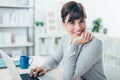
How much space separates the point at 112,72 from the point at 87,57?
329mm

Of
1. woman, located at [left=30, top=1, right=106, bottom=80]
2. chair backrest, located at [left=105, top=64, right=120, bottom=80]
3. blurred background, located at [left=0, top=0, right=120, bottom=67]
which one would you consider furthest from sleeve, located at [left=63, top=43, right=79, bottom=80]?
blurred background, located at [left=0, top=0, right=120, bottom=67]

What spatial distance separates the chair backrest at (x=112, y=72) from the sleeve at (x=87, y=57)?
0.85 ft

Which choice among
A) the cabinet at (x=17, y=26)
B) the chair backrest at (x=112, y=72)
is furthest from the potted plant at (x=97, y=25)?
the chair backrest at (x=112, y=72)

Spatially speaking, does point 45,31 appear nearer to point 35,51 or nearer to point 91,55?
point 35,51

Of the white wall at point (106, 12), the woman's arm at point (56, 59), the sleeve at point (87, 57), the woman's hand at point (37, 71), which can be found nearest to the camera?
the sleeve at point (87, 57)

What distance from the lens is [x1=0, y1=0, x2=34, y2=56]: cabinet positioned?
3.35m

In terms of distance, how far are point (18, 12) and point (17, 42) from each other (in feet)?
1.68

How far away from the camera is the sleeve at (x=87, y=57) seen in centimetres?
134

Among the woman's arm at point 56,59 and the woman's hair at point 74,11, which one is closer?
the woman's hair at point 74,11

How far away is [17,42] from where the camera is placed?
3.48m

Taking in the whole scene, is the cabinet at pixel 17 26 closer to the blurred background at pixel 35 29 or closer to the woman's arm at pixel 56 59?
the blurred background at pixel 35 29

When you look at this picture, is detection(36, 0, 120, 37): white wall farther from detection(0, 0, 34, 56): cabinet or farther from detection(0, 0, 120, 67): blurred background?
detection(0, 0, 34, 56): cabinet

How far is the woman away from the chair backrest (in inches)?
5.3

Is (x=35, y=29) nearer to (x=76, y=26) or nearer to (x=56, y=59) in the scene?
(x=56, y=59)
